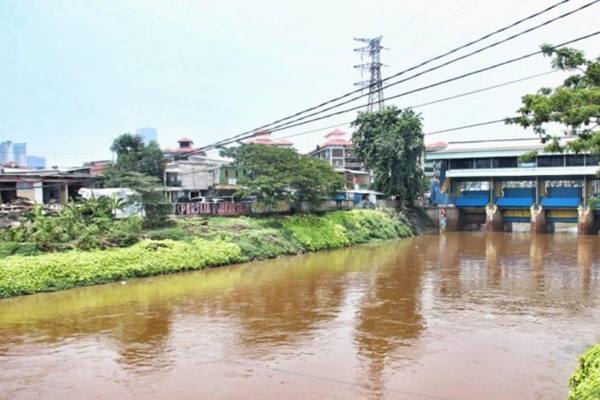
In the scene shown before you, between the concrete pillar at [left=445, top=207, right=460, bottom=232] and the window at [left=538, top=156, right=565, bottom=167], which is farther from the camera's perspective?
the concrete pillar at [left=445, top=207, right=460, bottom=232]

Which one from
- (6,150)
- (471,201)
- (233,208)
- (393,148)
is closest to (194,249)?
(233,208)

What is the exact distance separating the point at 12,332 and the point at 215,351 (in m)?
5.82

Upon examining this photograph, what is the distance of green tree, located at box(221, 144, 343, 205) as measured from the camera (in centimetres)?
3172

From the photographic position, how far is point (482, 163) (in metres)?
49.2

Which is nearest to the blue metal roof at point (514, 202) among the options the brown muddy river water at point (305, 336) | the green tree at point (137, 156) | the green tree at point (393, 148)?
the green tree at point (393, 148)

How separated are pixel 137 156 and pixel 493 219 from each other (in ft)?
101

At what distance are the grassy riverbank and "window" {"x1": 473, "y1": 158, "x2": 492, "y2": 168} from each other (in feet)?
44.0

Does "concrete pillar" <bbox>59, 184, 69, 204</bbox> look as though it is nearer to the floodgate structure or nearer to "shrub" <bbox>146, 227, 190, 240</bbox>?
"shrub" <bbox>146, 227, 190, 240</bbox>

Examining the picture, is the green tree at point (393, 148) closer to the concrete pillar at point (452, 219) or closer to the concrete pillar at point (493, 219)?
the concrete pillar at point (452, 219)

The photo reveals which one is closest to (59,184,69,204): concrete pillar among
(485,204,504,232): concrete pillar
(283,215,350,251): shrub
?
(283,215,350,251): shrub

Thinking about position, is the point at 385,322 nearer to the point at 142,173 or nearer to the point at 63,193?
the point at 142,173

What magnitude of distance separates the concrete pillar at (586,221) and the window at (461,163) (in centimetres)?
1019

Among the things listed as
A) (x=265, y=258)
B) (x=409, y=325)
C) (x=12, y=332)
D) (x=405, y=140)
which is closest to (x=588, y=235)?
(x=405, y=140)

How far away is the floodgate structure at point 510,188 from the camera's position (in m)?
44.4
